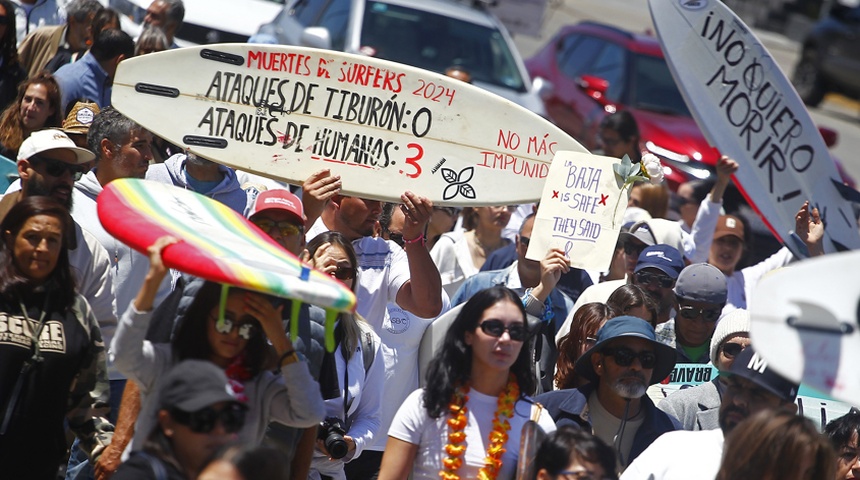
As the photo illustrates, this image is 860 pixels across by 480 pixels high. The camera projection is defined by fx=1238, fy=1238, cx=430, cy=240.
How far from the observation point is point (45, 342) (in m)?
4.25

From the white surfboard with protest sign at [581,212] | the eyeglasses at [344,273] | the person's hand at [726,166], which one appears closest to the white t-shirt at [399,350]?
the white surfboard with protest sign at [581,212]

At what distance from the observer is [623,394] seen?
4.81 meters

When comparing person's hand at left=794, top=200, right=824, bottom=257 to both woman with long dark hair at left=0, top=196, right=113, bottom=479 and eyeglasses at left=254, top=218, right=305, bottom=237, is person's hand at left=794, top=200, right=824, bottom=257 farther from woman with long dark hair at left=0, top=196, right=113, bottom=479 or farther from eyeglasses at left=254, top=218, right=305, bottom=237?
woman with long dark hair at left=0, top=196, right=113, bottom=479

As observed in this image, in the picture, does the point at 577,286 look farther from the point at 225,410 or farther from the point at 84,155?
the point at 225,410

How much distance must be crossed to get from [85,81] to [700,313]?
388 centimetres

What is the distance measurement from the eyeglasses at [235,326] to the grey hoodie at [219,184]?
6.48 ft

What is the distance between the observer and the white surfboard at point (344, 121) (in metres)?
5.28

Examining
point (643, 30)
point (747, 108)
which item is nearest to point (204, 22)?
point (747, 108)

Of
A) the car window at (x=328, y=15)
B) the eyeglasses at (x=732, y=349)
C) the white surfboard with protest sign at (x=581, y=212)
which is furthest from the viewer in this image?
the car window at (x=328, y=15)

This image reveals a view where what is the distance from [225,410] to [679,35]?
4094mm

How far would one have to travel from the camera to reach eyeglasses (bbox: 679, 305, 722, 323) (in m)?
6.05

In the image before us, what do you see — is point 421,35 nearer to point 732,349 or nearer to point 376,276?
point 376,276

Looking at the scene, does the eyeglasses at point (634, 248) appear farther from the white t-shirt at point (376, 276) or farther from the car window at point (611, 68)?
the car window at point (611, 68)

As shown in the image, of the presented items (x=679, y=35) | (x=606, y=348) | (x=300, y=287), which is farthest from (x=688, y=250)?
(x=300, y=287)
